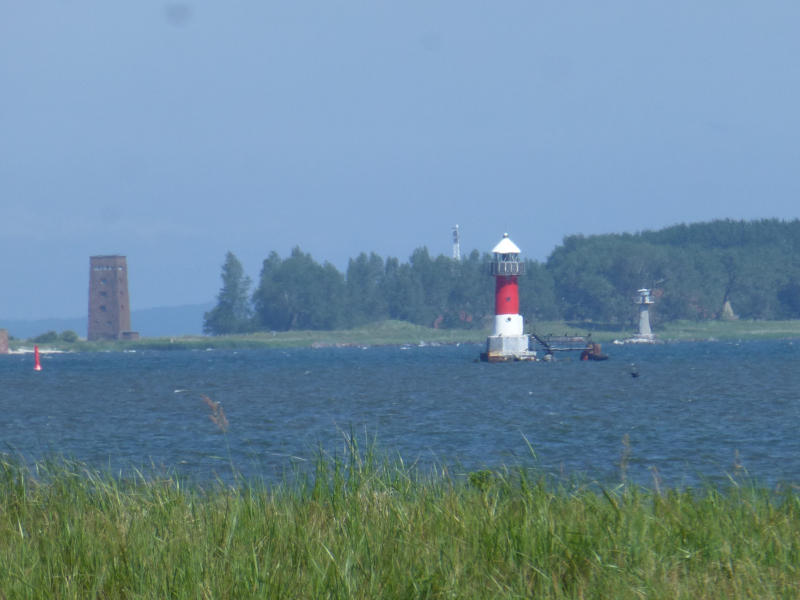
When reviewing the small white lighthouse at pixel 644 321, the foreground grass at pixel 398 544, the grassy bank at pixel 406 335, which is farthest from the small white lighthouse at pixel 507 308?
the grassy bank at pixel 406 335

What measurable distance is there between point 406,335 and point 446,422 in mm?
141417

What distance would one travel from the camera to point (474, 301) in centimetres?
17712

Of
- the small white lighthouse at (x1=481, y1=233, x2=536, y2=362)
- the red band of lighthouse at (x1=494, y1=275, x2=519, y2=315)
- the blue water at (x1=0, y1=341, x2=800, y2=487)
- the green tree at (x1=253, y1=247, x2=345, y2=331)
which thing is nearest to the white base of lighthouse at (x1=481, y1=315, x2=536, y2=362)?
the small white lighthouse at (x1=481, y1=233, x2=536, y2=362)

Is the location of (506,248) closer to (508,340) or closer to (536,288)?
(508,340)

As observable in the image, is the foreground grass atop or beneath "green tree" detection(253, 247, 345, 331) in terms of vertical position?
beneath

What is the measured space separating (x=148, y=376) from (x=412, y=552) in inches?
3020

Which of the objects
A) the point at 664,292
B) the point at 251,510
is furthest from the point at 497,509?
the point at 664,292

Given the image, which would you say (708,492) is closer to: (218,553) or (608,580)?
(608,580)

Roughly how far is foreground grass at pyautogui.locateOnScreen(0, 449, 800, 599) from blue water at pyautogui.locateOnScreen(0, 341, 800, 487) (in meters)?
0.89

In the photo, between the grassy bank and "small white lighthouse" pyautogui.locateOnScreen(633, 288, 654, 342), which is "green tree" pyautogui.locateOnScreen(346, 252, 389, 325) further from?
"small white lighthouse" pyautogui.locateOnScreen(633, 288, 654, 342)

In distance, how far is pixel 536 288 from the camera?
168 m

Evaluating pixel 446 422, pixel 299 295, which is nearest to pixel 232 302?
pixel 299 295

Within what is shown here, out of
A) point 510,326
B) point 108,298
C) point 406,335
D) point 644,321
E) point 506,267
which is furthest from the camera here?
point 406,335

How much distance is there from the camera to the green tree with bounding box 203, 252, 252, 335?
583 ft
